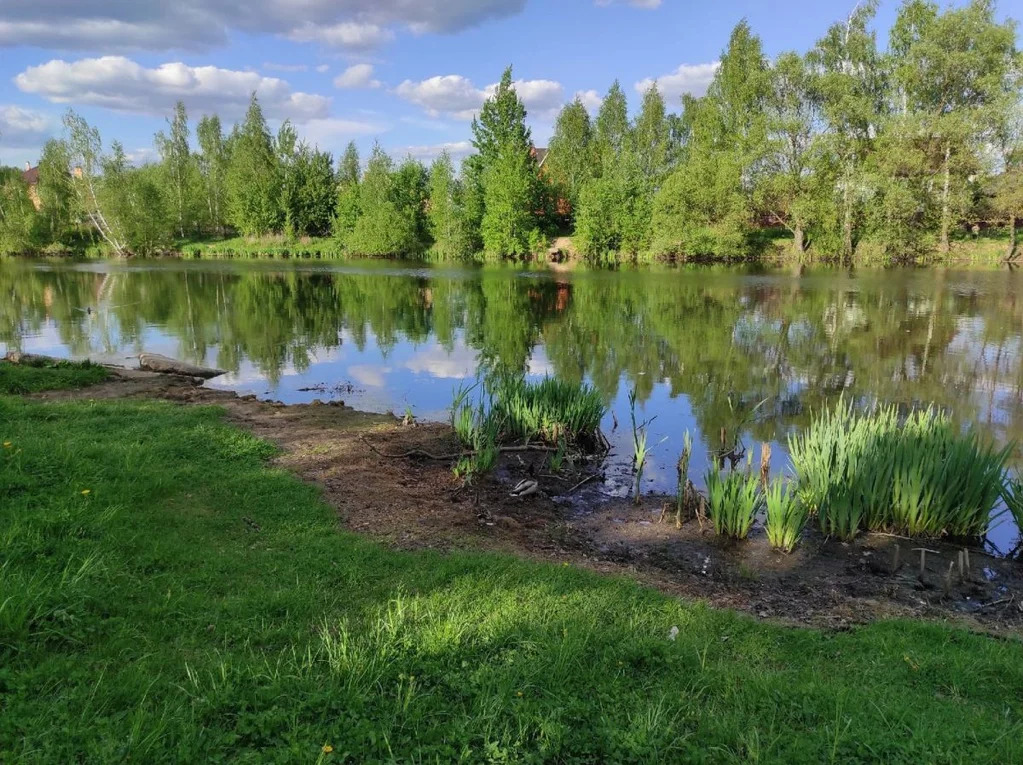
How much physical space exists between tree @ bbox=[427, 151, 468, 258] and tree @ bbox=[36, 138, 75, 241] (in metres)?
36.1

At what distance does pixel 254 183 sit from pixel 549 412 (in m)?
71.1

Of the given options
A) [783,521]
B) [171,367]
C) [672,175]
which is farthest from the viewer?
[672,175]

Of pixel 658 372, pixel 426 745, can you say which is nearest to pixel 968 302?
pixel 658 372

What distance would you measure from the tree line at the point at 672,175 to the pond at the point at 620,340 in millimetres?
10617

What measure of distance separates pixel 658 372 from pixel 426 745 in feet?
45.2

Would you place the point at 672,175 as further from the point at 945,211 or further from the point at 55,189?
the point at 55,189

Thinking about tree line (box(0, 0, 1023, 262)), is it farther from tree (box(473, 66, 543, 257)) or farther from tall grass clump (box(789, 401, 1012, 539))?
tall grass clump (box(789, 401, 1012, 539))

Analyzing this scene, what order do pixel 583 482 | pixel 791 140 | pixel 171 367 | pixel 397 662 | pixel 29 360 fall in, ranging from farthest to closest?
pixel 791 140
pixel 171 367
pixel 29 360
pixel 583 482
pixel 397 662

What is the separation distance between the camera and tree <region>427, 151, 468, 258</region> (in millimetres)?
63594

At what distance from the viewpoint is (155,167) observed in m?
75.8

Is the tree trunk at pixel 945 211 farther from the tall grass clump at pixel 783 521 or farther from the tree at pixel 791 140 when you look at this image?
the tall grass clump at pixel 783 521

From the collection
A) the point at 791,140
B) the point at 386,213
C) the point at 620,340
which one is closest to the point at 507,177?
the point at 386,213

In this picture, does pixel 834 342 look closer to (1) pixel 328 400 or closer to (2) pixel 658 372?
(2) pixel 658 372

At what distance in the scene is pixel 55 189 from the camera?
67.0m
